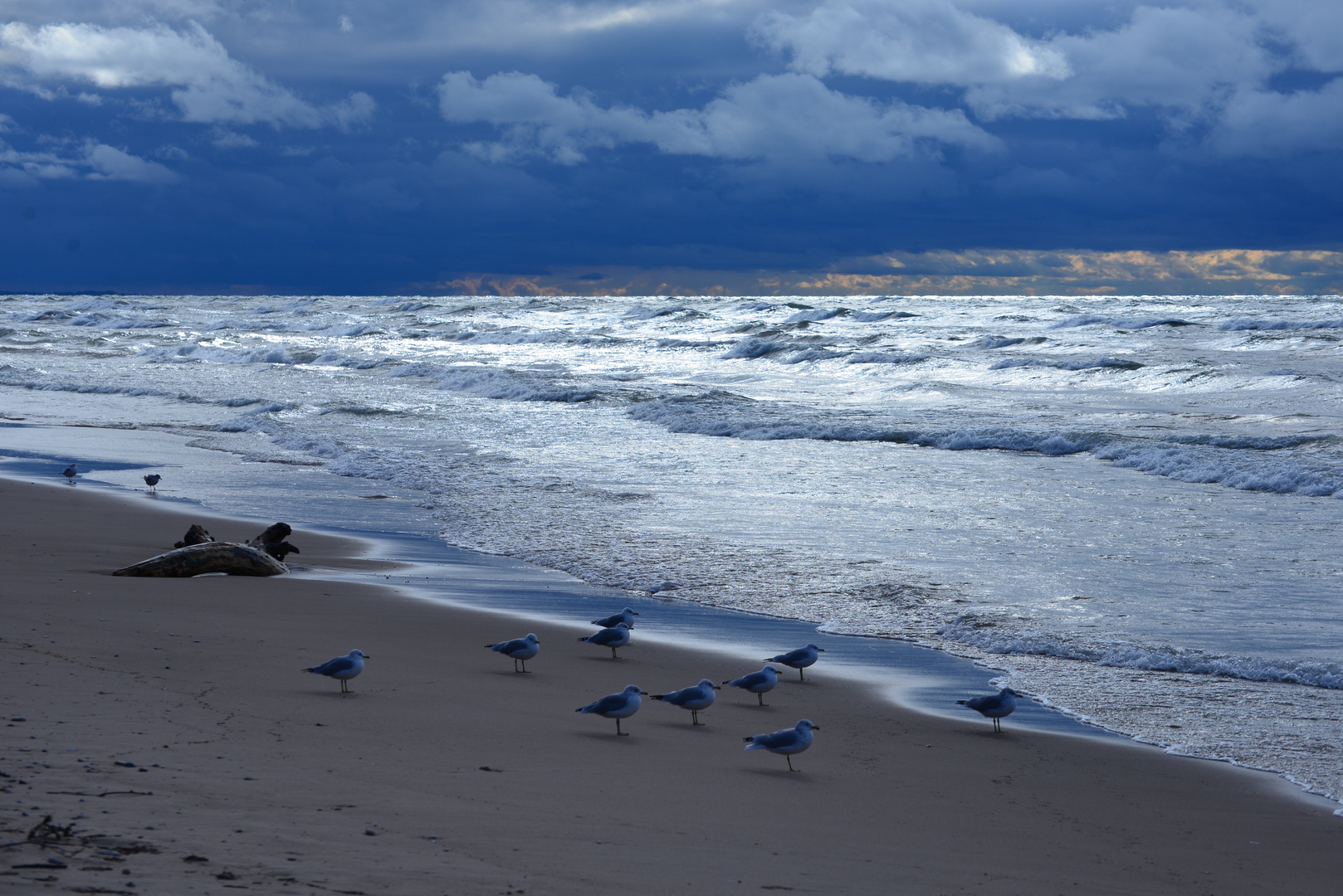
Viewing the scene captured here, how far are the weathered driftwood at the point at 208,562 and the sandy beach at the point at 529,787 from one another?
62.5 inches

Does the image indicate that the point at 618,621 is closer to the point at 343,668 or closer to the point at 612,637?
the point at 612,637

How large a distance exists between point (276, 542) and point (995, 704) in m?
7.04

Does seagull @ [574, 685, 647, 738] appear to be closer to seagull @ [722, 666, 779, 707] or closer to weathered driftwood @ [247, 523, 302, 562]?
seagull @ [722, 666, 779, 707]

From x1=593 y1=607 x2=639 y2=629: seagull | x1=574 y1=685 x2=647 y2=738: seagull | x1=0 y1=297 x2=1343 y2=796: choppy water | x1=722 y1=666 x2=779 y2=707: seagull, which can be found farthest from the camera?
x1=0 y1=297 x2=1343 y2=796: choppy water

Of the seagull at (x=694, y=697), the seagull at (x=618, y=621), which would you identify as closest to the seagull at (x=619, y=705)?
the seagull at (x=694, y=697)

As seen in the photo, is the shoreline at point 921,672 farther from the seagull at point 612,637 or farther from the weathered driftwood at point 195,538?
the weathered driftwood at point 195,538

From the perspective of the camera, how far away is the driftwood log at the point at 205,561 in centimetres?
948

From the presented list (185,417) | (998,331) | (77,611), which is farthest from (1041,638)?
(998,331)

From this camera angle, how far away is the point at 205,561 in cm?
967

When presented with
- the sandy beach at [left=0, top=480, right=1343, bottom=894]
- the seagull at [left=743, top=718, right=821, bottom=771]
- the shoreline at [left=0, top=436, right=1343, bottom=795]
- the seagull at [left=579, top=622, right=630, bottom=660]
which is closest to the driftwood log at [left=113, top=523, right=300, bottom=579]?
the shoreline at [left=0, top=436, right=1343, bottom=795]

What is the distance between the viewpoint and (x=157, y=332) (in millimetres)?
60469

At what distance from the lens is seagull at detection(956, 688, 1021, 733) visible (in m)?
6.23

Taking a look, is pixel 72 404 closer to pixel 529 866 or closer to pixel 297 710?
pixel 297 710

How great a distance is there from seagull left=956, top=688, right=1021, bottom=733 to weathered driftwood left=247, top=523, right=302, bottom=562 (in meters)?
6.76
